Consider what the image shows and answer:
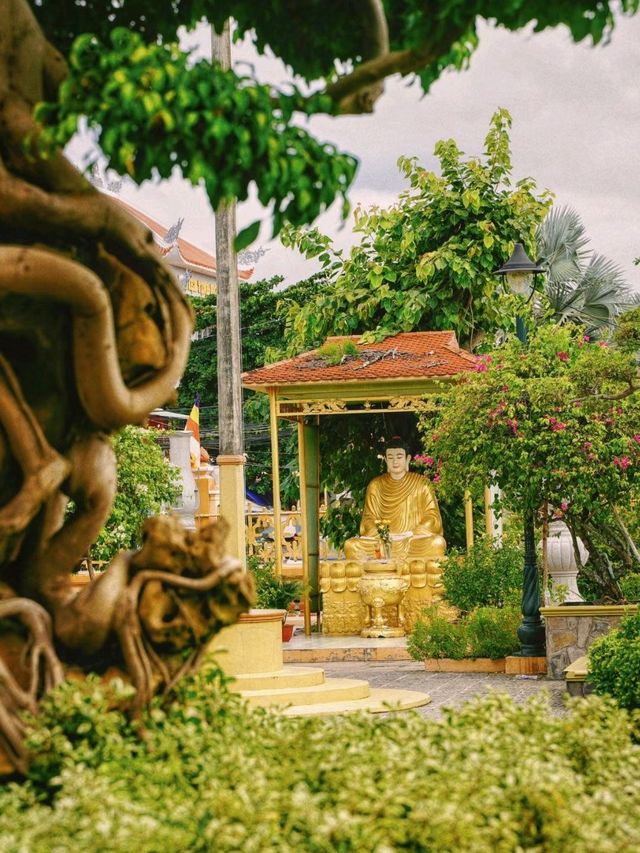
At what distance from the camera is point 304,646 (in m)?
16.5

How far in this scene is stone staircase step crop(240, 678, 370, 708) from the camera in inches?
362

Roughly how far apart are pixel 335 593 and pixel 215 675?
40.8ft

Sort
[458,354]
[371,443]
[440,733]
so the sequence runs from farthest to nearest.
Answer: [371,443]
[458,354]
[440,733]

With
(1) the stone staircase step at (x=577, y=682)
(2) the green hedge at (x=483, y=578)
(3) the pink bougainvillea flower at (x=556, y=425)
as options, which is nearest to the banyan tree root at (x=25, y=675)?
(1) the stone staircase step at (x=577, y=682)

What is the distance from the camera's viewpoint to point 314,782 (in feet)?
15.6

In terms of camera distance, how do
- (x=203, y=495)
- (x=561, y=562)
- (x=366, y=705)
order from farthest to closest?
(x=203, y=495) → (x=561, y=562) → (x=366, y=705)

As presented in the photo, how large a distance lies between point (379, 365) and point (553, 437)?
16.8 feet

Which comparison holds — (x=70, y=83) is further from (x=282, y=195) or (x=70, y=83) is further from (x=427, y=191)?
(x=427, y=191)

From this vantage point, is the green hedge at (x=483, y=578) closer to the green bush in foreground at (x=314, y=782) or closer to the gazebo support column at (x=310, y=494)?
the gazebo support column at (x=310, y=494)

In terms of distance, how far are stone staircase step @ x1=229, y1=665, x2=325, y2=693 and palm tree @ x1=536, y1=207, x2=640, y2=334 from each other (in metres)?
23.2

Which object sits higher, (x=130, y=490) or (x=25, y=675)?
(x=130, y=490)

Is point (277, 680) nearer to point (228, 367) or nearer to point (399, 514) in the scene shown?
point (228, 367)

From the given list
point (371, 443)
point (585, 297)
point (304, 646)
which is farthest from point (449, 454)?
point (585, 297)

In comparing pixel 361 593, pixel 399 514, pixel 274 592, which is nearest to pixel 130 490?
pixel 274 592
